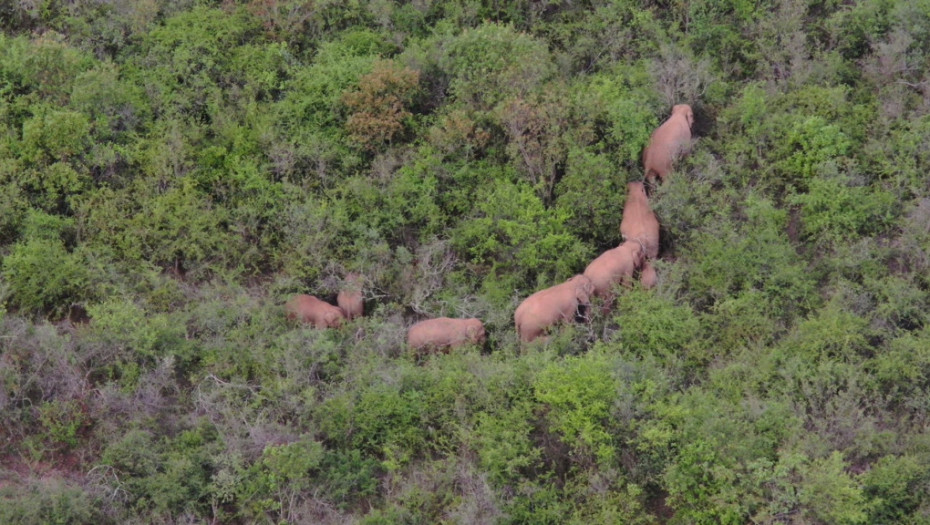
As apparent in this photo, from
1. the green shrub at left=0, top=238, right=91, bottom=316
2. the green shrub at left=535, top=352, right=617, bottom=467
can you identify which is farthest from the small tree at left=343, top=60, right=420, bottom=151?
the green shrub at left=535, top=352, right=617, bottom=467

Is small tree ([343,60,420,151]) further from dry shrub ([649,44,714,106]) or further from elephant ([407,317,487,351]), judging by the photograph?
dry shrub ([649,44,714,106])

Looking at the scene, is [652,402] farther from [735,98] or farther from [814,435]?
[735,98]

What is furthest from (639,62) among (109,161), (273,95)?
(109,161)

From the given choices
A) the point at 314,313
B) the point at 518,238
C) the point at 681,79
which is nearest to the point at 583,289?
the point at 518,238

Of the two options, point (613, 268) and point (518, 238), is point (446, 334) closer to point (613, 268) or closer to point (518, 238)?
point (518, 238)

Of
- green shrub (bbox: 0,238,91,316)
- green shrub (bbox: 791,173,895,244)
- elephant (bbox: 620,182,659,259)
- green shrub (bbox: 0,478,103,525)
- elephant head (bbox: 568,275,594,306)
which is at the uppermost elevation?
green shrub (bbox: 791,173,895,244)

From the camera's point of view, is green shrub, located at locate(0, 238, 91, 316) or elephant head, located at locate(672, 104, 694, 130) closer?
green shrub, located at locate(0, 238, 91, 316)
